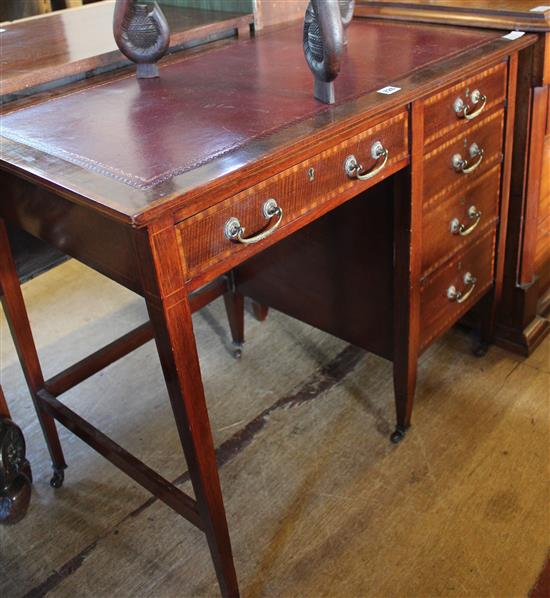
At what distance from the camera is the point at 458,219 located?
1.86 metres

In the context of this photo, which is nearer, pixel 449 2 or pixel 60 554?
pixel 60 554

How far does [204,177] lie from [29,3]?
2489mm

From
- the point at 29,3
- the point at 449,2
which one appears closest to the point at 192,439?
the point at 449,2

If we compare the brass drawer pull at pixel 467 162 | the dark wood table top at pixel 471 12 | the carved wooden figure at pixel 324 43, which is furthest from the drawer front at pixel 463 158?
the carved wooden figure at pixel 324 43

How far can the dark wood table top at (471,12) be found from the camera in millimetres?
1821

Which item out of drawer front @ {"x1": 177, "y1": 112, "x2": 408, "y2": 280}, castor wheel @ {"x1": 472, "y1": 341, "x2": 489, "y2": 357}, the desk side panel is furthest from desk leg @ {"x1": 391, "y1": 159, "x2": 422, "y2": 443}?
the desk side panel

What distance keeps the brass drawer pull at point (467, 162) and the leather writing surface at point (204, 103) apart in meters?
0.23

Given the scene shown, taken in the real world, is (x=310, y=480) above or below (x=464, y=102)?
below

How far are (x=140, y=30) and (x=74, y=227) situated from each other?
1.76ft

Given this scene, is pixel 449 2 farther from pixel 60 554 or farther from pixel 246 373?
pixel 60 554

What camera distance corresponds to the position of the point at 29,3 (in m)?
3.21

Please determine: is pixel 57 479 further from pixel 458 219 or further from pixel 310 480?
pixel 458 219

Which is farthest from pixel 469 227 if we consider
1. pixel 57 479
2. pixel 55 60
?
pixel 57 479

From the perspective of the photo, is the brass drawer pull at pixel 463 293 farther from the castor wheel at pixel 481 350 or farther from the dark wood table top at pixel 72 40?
the dark wood table top at pixel 72 40
